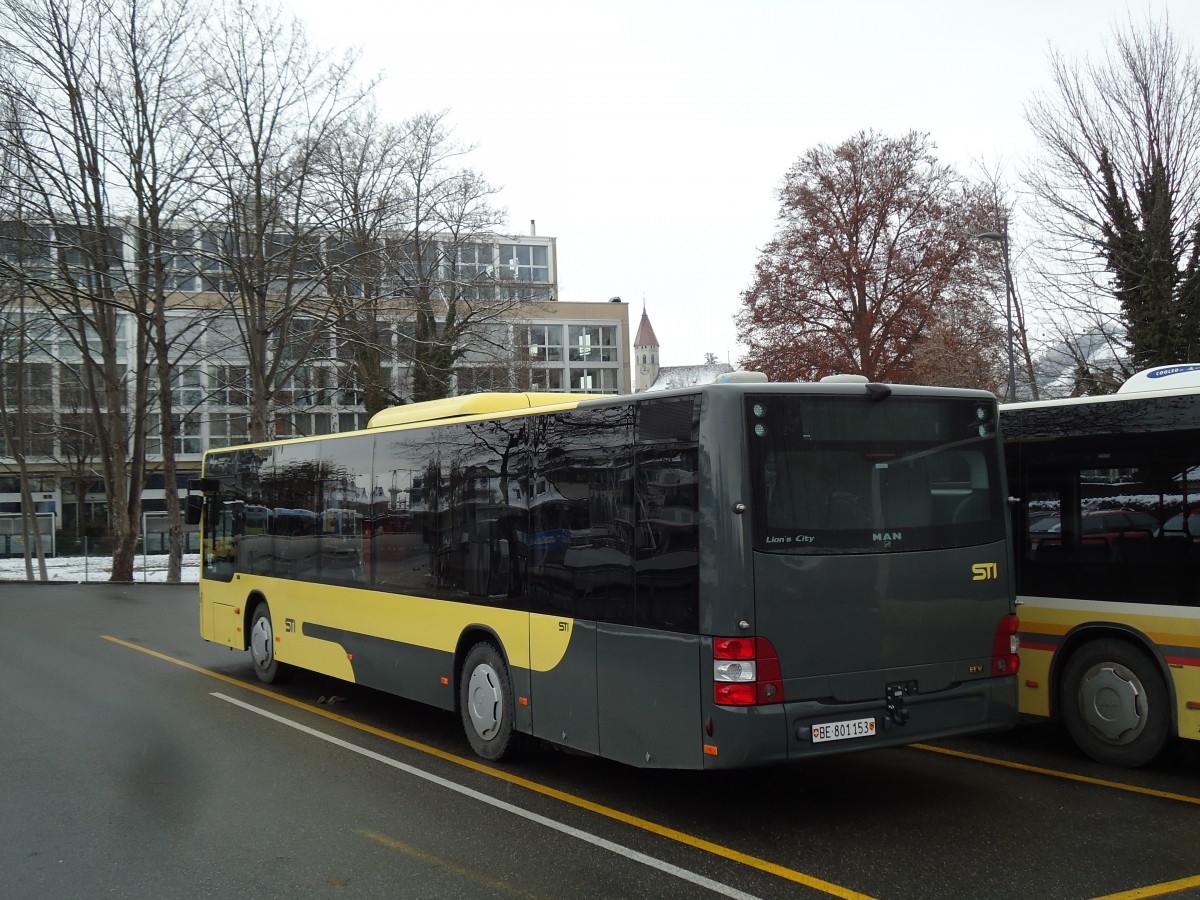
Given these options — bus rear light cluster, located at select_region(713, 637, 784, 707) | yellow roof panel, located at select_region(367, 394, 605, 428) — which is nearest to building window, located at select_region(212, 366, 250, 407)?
yellow roof panel, located at select_region(367, 394, 605, 428)

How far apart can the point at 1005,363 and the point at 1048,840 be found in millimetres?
31124

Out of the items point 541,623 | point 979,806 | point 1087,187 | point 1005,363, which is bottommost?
point 979,806

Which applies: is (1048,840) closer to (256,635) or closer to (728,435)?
(728,435)

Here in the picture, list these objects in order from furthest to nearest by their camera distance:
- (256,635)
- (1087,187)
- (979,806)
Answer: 1. (1087,187)
2. (256,635)
3. (979,806)

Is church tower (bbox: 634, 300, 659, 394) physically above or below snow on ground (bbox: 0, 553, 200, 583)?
above

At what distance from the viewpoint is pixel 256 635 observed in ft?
42.4

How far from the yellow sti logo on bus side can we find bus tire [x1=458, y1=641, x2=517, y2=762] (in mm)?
3326

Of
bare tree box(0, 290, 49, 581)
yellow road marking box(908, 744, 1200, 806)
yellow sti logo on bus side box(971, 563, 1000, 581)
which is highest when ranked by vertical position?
bare tree box(0, 290, 49, 581)

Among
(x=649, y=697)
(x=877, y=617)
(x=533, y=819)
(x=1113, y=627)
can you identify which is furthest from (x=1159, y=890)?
(x=533, y=819)

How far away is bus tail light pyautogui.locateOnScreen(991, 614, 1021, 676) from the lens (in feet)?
22.9

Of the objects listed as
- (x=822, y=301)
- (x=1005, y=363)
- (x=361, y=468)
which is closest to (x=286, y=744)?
(x=361, y=468)

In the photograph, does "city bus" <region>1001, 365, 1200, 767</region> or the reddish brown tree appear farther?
the reddish brown tree

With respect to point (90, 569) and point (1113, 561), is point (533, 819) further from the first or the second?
point (90, 569)

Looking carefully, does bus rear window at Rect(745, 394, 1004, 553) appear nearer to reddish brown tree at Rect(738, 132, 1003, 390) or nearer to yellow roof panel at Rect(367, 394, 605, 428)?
yellow roof panel at Rect(367, 394, 605, 428)
